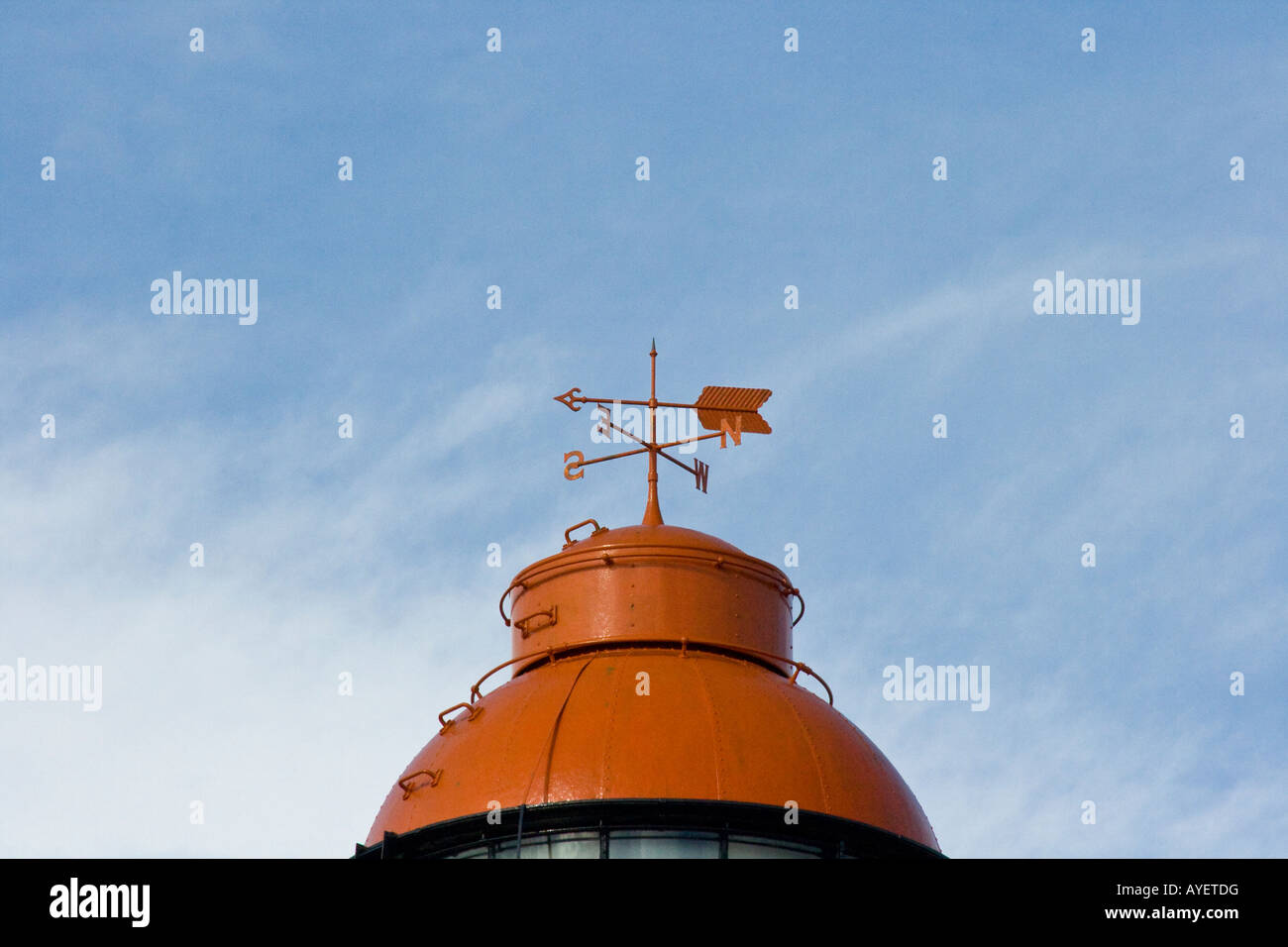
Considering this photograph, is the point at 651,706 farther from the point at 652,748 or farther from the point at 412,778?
the point at 412,778

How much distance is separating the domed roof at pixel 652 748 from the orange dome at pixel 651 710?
0.02 m

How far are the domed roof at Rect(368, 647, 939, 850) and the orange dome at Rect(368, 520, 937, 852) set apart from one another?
0.9 inches

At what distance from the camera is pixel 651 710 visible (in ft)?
93.9

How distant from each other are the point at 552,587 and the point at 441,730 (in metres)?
2.42

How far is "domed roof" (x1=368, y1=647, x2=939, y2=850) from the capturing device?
27906mm

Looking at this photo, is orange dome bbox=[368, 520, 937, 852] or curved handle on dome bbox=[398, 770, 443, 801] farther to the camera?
curved handle on dome bbox=[398, 770, 443, 801]

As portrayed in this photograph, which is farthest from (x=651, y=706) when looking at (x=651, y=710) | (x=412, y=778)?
(x=412, y=778)

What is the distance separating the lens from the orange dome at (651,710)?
2802 centimetres

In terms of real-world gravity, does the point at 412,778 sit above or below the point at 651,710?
below

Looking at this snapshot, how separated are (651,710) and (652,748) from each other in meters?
0.69

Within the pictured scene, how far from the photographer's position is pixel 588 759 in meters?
28.1
